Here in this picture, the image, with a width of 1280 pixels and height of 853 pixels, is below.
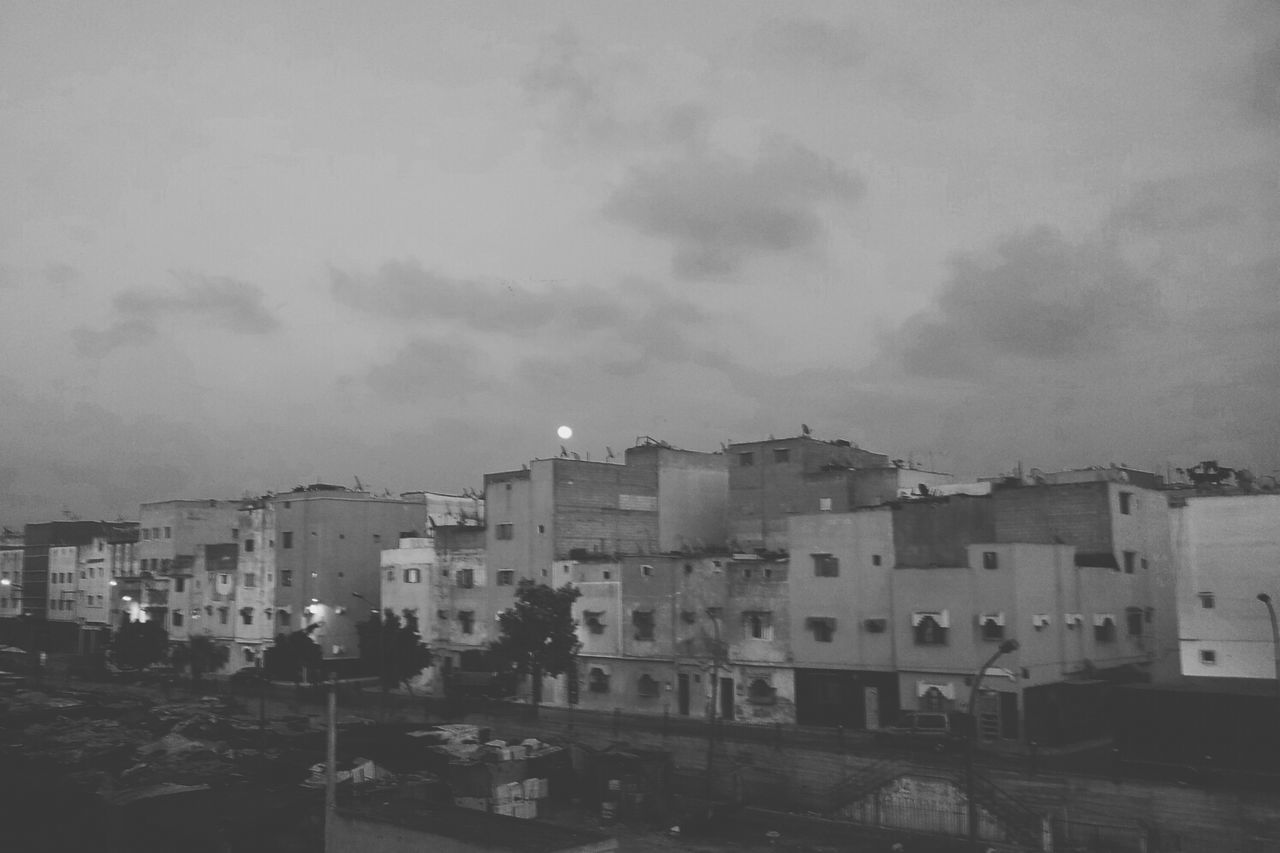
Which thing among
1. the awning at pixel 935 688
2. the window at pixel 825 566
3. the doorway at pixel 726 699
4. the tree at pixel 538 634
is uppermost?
the window at pixel 825 566

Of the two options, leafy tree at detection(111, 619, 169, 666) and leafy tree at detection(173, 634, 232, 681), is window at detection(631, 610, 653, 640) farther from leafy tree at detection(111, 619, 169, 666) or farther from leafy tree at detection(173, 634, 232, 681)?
leafy tree at detection(111, 619, 169, 666)

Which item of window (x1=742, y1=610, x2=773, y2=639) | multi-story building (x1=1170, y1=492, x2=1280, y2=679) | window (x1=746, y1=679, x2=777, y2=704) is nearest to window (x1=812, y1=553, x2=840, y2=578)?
window (x1=742, y1=610, x2=773, y2=639)

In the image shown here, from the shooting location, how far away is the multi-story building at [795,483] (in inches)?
2512

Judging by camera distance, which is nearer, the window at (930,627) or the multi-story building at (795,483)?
the window at (930,627)

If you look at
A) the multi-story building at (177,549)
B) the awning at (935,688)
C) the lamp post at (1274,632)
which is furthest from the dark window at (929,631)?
the multi-story building at (177,549)

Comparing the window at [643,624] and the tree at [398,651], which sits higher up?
the window at [643,624]

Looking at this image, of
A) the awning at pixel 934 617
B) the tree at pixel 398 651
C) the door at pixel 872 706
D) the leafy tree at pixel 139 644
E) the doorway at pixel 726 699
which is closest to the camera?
the awning at pixel 934 617

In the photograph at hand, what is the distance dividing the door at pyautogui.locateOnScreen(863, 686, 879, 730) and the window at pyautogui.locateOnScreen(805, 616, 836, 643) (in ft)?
9.64

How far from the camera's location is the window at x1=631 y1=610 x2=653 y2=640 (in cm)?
5550

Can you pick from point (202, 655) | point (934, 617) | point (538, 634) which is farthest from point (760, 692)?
point (202, 655)

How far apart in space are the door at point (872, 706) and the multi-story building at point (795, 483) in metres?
16.5

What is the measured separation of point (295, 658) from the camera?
230ft

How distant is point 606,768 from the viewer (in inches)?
1727

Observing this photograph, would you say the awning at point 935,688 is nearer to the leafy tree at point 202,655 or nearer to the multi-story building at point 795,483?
the multi-story building at point 795,483
